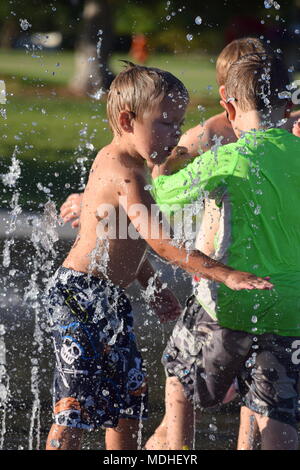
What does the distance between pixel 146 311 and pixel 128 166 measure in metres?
3.04

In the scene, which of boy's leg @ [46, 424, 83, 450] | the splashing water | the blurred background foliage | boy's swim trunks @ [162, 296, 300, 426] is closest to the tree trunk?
the blurred background foliage

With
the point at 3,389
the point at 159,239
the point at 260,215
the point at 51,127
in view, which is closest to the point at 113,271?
the point at 159,239

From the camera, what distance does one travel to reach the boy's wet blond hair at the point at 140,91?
12.2 ft

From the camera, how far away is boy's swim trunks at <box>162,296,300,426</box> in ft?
11.5

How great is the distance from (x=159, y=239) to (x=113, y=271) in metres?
0.28

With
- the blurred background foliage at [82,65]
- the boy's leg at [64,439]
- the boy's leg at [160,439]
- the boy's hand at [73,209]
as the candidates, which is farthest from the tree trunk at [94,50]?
the boy's leg at [64,439]

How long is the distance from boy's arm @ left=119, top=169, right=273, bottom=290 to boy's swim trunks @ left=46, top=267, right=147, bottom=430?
290mm

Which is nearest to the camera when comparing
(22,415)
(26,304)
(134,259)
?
(134,259)

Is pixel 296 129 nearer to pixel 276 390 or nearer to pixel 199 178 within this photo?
pixel 199 178

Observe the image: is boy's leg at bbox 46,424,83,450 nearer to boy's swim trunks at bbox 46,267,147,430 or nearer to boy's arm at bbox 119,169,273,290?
boy's swim trunks at bbox 46,267,147,430
